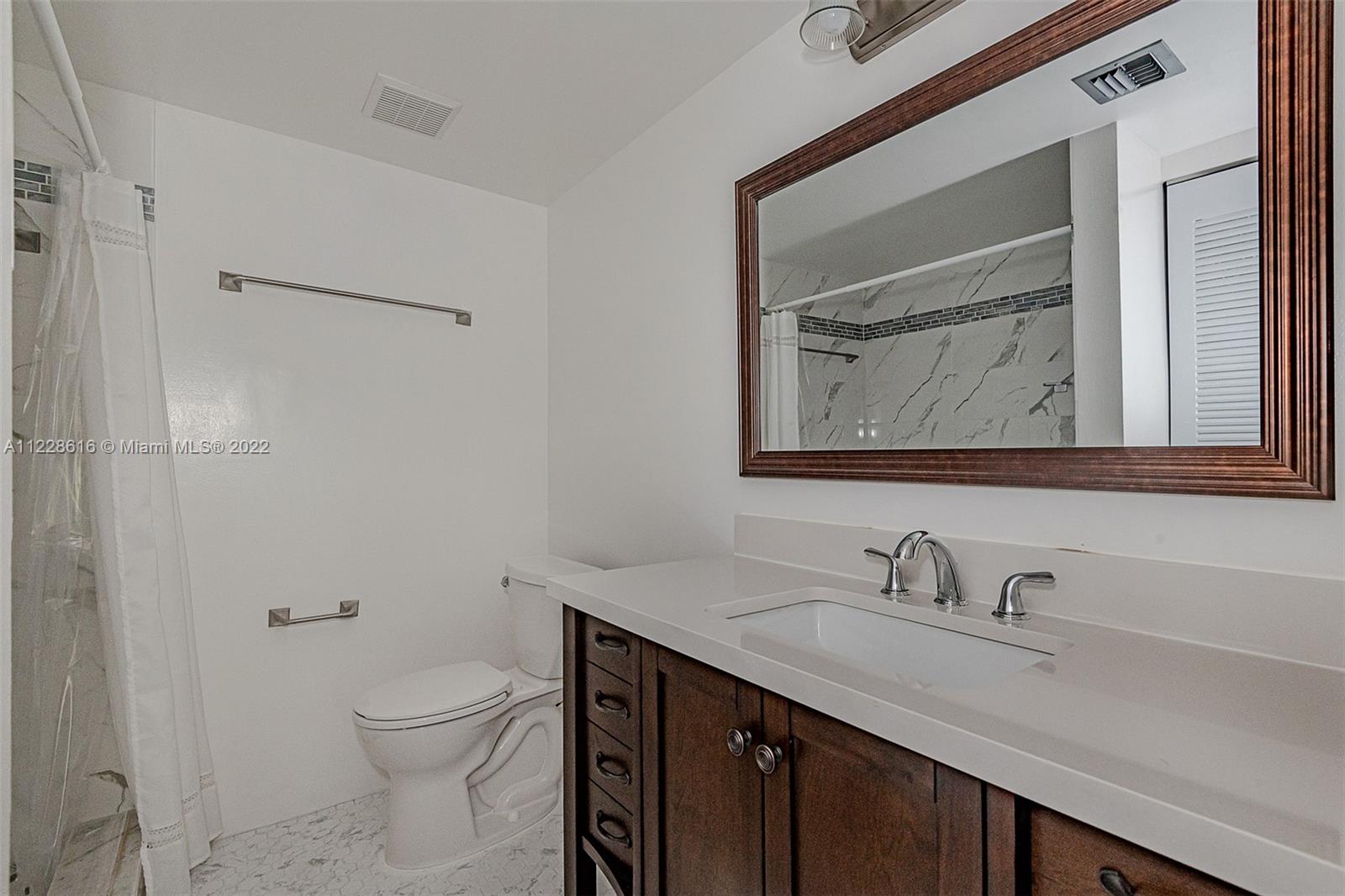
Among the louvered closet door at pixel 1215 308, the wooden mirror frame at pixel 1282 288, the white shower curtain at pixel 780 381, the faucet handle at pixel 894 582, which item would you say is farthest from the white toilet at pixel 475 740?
the louvered closet door at pixel 1215 308

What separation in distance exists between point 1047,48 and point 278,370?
87.9 inches

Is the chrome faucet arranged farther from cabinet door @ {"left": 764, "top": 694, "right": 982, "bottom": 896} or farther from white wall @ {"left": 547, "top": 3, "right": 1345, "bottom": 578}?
cabinet door @ {"left": 764, "top": 694, "right": 982, "bottom": 896}

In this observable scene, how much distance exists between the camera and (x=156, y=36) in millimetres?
1746

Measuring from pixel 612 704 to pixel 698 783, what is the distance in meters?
0.29

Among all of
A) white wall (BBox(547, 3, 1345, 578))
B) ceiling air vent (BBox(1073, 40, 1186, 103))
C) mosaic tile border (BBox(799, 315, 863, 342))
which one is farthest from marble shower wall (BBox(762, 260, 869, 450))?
ceiling air vent (BBox(1073, 40, 1186, 103))

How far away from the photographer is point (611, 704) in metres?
1.35

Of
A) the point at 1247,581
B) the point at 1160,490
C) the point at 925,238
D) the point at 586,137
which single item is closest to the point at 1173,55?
the point at 925,238

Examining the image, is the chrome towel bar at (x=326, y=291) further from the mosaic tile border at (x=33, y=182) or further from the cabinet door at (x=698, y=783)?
the cabinet door at (x=698, y=783)

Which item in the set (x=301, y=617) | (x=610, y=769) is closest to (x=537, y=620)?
(x=301, y=617)

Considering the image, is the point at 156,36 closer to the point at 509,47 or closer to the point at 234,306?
the point at 234,306

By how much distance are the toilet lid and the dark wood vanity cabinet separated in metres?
→ 0.55

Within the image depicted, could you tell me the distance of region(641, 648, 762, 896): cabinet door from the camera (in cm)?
100

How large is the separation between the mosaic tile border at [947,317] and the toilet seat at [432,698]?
135 centimetres

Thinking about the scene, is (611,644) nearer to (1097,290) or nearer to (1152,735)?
(1152,735)
